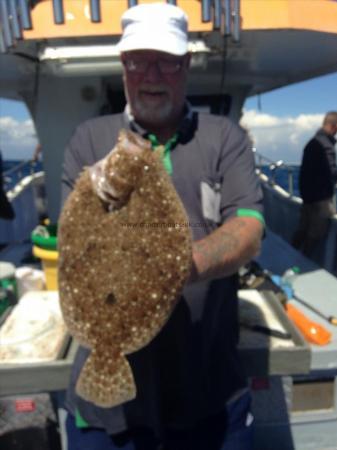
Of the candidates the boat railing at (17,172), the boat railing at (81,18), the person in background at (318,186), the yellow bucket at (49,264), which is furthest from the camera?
the boat railing at (17,172)

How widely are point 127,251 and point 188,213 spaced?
1.45 feet

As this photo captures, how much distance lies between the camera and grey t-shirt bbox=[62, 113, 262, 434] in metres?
1.90

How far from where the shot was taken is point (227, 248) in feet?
5.48

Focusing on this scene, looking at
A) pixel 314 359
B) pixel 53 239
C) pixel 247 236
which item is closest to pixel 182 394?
pixel 247 236

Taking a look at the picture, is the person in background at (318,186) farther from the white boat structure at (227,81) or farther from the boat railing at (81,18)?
the boat railing at (81,18)

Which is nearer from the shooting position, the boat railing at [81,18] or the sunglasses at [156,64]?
the sunglasses at [156,64]

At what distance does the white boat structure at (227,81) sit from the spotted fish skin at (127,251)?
46.1 inches

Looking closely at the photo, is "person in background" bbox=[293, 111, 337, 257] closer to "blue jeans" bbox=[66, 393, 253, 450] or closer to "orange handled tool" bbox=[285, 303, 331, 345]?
"orange handled tool" bbox=[285, 303, 331, 345]

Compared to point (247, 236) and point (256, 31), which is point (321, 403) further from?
point (256, 31)

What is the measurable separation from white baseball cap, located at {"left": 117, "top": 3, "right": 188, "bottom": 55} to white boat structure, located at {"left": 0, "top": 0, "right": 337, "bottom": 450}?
174cm

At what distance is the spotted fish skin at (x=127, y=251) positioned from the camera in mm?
1546

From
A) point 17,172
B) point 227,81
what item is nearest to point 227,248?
point 227,81

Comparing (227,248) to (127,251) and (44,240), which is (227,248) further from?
(44,240)

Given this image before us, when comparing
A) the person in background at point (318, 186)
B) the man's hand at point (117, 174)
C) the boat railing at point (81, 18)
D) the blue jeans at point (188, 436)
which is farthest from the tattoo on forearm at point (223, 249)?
the person in background at point (318, 186)
